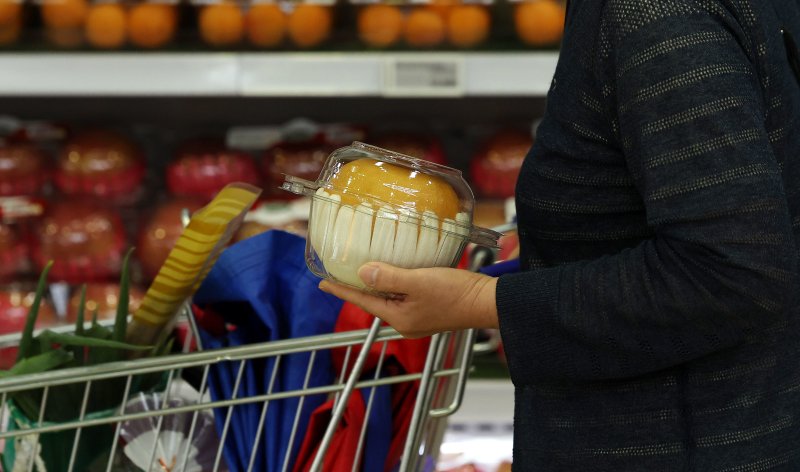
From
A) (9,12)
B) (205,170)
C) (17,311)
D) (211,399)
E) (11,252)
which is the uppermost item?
(9,12)

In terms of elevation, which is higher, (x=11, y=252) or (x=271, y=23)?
(x=271, y=23)

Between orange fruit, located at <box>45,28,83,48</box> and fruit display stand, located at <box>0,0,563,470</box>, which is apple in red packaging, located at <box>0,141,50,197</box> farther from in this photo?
orange fruit, located at <box>45,28,83,48</box>

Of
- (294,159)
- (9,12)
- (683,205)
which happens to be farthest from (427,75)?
(683,205)

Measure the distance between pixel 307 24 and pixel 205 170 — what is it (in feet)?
1.47

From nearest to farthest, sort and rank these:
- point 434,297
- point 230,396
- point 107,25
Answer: point 434,297 < point 230,396 < point 107,25

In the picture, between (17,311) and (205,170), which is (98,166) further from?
(17,311)

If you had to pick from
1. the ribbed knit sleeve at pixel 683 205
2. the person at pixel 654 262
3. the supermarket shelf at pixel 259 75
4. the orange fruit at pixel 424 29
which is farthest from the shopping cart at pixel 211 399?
the orange fruit at pixel 424 29

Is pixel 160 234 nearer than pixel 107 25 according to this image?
No

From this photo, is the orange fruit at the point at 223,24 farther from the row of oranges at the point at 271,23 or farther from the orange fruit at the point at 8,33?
the orange fruit at the point at 8,33

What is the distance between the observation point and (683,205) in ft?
2.31

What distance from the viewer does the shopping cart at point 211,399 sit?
3.17 feet

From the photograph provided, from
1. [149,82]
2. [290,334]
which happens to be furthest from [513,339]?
[149,82]

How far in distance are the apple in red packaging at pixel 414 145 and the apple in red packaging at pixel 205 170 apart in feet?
1.13

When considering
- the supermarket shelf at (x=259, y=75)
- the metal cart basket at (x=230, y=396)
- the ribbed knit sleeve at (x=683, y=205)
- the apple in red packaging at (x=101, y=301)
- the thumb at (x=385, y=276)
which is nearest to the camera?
the ribbed knit sleeve at (x=683, y=205)
